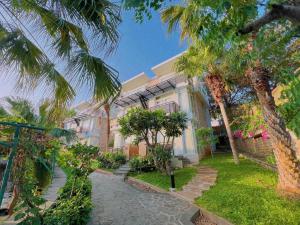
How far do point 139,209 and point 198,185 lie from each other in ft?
11.0

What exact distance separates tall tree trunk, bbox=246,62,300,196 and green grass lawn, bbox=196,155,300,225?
1.77 feet

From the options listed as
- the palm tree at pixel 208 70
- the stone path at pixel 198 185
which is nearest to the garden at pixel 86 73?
the stone path at pixel 198 185

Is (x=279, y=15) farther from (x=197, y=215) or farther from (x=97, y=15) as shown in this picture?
(x=197, y=215)

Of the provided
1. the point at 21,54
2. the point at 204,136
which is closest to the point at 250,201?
the point at 21,54

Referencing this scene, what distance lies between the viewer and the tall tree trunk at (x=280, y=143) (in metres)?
5.48

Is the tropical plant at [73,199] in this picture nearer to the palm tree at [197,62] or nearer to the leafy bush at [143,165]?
the palm tree at [197,62]

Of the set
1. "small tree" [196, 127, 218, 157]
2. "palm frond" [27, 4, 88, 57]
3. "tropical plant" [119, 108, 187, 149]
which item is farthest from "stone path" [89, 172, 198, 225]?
"small tree" [196, 127, 218, 157]

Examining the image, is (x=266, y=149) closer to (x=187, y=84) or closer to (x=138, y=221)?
(x=187, y=84)

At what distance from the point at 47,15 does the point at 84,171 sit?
4.64m

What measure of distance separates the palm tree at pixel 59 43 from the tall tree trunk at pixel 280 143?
17.9 feet

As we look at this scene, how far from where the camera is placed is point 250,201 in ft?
18.6

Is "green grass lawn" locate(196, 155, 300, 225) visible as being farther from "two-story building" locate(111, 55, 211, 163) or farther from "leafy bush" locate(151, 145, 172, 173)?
"two-story building" locate(111, 55, 211, 163)

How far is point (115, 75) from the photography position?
10.2 ft

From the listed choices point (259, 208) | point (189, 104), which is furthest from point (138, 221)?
point (189, 104)
